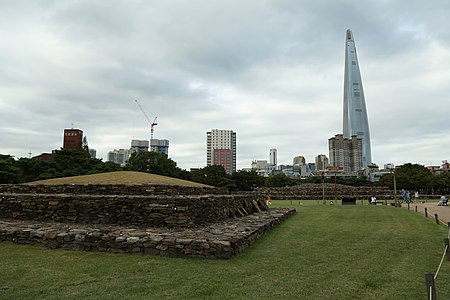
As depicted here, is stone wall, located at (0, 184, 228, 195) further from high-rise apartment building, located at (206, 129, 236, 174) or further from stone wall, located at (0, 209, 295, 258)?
high-rise apartment building, located at (206, 129, 236, 174)

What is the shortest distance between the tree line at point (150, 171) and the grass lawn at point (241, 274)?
93.7 feet

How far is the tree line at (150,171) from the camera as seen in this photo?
34.4 meters

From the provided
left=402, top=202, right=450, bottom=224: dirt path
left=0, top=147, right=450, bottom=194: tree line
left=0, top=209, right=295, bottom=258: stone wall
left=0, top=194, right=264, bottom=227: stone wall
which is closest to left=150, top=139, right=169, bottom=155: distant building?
left=0, top=147, right=450, bottom=194: tree line

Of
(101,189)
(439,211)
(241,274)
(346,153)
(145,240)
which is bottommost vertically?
(439,211)

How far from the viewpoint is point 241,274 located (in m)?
6.30

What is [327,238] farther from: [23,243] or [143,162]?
[143,162]

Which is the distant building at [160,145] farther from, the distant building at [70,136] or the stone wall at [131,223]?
the stone wall at [131,223]

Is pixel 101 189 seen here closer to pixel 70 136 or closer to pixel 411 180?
pixel 411 180

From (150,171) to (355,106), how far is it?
142m

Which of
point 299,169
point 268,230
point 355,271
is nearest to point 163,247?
point 355,271

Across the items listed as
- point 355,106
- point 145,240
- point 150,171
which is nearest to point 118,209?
point 145,240

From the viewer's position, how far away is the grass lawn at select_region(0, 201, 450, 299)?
5254 mm

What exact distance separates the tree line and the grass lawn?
93.7 ft

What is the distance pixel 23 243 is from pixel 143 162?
143 feet
